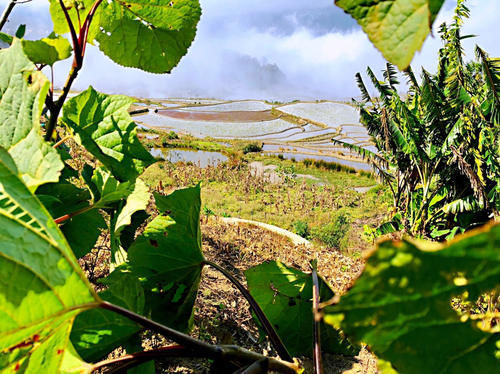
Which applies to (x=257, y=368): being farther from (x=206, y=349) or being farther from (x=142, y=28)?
(x=142, y=28)

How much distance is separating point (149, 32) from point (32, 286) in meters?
0.46

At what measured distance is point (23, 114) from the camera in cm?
28

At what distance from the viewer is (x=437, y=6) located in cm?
14

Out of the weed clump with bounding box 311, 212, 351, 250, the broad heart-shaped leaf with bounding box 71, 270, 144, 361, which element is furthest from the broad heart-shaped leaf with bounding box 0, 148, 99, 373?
the weed clump with bounding box 311, 212, 351, 250

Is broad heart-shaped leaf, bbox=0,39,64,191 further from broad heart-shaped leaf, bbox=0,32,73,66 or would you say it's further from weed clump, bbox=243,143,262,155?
weed clump, bbox=243,143,262,155

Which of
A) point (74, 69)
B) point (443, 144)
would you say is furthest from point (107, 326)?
point (443, 144)

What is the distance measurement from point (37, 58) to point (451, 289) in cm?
52

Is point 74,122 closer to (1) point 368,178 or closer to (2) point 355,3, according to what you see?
(2) point 355,3

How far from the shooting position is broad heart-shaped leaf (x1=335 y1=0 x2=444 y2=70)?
0.47 feet

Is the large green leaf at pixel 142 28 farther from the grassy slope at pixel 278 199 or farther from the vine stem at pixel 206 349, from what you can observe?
the grassy slope at pixel 278 199

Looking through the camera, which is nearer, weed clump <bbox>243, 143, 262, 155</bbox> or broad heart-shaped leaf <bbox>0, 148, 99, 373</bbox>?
broad heart-shaped leaf <bbox>0, 148, 99, 373</bbox>

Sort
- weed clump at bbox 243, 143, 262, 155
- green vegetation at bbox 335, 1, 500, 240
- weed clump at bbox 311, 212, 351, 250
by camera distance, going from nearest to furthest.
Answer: green vegetation at bbox 335, 1, 500, 240 → weed clump at bbox 311, 212, 351, 250 → weed clump at bbox 243, 143, 262, 155

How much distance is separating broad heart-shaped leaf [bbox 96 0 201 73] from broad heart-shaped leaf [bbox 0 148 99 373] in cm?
39

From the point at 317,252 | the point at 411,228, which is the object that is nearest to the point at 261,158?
the point at 411,228
